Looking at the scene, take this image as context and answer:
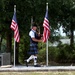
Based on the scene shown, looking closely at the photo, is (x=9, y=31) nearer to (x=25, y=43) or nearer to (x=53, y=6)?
(x=53, y=6)

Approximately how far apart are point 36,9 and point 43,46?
709cm

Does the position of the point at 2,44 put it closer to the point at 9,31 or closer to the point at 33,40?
the point at 9,31

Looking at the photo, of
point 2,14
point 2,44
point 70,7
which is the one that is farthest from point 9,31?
point 2,44

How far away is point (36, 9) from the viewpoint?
55.7ft

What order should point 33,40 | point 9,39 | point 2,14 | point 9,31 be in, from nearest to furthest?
point 33,40 → point 2,14 → point 9,31 → point 9,39

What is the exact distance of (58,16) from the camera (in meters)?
18.2

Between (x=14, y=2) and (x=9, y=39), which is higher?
(x=14, y=2)

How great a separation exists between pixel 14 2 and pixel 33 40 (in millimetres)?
4568

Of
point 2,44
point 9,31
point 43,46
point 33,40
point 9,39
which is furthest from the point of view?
point 2,44

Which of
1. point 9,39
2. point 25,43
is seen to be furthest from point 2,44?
point 9,39

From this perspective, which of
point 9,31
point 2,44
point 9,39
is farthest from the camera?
Answer: point 2,44

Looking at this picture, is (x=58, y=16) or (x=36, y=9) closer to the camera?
(x=36, y=9)

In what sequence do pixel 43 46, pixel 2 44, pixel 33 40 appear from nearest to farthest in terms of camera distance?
pixel 33 40 < pixel 43 46 < pixel 2 44

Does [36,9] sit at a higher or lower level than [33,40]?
higher
